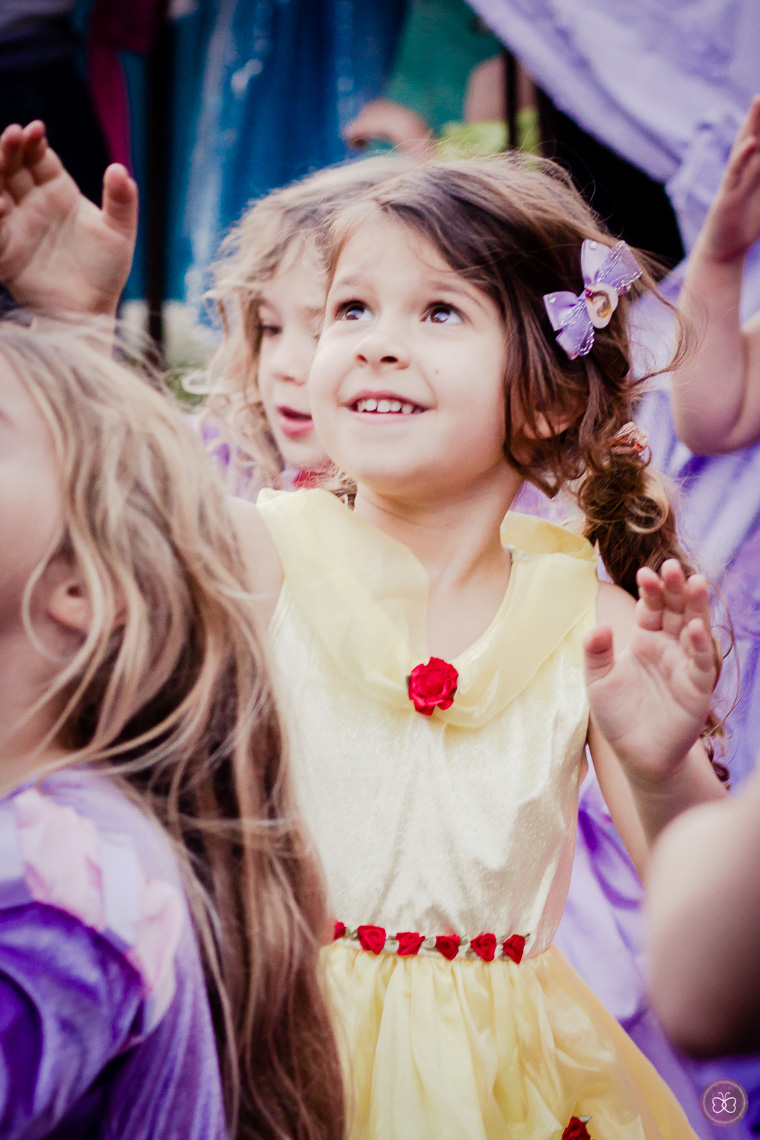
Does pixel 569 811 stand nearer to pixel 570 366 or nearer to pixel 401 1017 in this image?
pixel 401 1017

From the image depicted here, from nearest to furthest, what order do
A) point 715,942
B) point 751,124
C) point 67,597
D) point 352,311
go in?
point 715,942, point 67,597, point 352,311, point 751,124

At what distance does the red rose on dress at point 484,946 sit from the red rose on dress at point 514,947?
1cm

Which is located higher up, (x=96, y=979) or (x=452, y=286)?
(x=452, y=286)

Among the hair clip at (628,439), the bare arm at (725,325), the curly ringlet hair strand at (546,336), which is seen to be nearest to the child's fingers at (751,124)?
the bare arm at (725,325)

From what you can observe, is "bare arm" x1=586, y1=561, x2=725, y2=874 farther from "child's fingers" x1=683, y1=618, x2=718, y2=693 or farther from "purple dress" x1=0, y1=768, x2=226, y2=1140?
"purple dress" x1=0, y1=768, x2=226, y2=1140

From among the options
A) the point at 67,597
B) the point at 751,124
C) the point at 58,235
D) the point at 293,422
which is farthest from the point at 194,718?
the point at 751,124

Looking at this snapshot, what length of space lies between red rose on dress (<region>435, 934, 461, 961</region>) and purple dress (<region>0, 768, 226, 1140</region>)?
0.28 m

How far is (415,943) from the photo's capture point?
0.85m

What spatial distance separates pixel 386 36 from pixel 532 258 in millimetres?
1602

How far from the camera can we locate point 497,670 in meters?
0.89

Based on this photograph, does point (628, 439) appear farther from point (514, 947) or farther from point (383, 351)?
point (514, 947)

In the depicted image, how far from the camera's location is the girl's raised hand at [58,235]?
0.88 metres

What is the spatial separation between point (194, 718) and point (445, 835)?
30cm

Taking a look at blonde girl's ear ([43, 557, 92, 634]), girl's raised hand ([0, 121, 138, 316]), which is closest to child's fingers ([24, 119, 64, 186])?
girl's raised hand ([0, 121, 138, 316])
